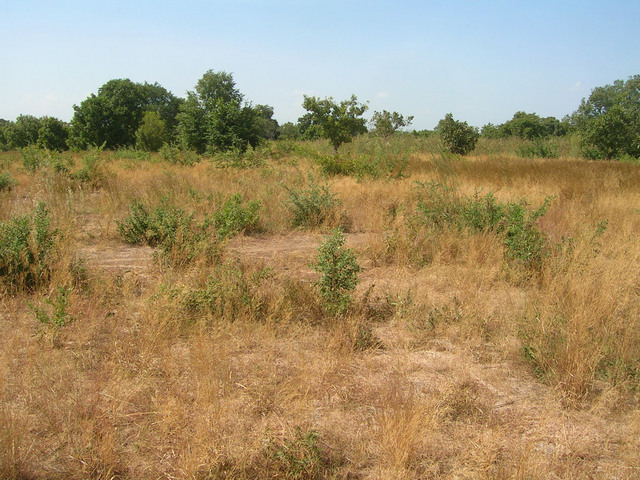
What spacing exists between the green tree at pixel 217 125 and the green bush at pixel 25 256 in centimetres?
1330

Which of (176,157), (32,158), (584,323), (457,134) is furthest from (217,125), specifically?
(584,323)

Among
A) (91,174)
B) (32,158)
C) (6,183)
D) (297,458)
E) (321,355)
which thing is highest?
(32,158)

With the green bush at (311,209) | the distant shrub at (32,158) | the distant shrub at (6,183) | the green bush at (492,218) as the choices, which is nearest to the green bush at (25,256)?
the green bush at (311,209)

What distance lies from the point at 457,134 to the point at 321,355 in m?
19.2

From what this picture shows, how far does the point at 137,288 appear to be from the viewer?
4453 millimetres

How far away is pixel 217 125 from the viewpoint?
1878 cm

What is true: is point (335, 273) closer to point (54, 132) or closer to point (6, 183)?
point (6, 183)

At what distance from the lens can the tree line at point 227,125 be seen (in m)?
19.4

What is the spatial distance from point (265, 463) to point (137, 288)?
282 cm

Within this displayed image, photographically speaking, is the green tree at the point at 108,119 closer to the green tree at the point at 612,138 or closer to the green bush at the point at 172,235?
the green bush at the point at 172,235

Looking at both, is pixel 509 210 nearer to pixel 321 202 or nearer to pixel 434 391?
pixel 321 202

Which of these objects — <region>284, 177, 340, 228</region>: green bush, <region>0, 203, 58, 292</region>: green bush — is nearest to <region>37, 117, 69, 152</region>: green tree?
<region>284, 177, 340, 228</region>: green bush

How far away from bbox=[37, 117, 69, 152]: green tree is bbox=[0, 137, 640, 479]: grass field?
1379 inches

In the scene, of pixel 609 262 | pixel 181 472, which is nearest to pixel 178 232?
pixel 181 472
